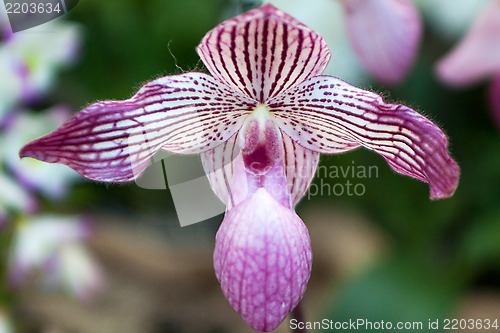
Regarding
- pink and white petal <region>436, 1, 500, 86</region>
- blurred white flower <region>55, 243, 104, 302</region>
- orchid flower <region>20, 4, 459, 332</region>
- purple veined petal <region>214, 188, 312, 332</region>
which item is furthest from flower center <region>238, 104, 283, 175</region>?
blurred white flower <region>55, 243, 104, 302</region>

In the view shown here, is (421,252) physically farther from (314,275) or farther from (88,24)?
(88,24)

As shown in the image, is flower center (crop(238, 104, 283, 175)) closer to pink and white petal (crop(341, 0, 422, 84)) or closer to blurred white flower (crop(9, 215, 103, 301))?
pink and white petal (crop(341, 0, 422, 84))

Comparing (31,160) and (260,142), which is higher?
(260,142)

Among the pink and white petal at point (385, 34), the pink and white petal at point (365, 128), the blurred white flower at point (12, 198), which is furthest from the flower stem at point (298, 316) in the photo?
the blurred white flower at point (12, 198)

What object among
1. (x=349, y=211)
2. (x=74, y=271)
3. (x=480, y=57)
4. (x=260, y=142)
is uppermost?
(x=260, y=142)

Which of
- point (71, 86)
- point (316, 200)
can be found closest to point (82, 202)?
point (71, 86)

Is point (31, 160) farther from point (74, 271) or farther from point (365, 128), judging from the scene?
point (365, 128)

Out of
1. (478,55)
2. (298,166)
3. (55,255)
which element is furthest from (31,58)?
(478,55)
